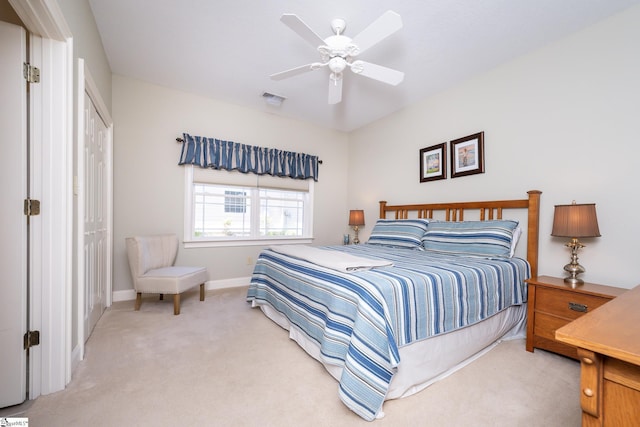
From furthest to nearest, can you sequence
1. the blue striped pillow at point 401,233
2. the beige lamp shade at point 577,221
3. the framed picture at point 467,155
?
the blue striped pillow at point 401,233, the framed picture at point 467,155, the beige lamp shade at point 577,221

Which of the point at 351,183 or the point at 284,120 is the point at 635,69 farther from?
the point at 284,120

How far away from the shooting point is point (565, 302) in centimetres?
198

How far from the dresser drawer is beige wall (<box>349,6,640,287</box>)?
520 mm

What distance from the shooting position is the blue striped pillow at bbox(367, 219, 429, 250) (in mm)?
3168

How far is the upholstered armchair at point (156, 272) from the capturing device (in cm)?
278

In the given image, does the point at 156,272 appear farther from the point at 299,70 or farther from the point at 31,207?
the point at 299,70

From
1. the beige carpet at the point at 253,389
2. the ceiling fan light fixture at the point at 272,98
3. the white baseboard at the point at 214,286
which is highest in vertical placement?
the ceiling fan light fixture at the point at 272,98

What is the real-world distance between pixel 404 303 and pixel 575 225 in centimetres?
160

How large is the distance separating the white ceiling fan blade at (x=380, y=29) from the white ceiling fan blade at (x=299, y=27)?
30 centimetres

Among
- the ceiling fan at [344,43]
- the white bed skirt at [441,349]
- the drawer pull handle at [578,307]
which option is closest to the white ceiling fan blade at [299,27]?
the ceiling fan at [344,43]

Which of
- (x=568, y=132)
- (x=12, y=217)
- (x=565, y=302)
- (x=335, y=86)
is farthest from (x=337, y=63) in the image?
(x=565, y=302)

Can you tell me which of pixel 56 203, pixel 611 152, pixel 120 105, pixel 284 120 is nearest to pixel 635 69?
pixel 611 152

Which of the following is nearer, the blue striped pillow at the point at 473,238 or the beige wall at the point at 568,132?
the beige wall at the point at 568,132

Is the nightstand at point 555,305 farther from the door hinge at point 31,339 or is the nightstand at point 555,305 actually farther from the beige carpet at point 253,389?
the door hinge at point 31,339
